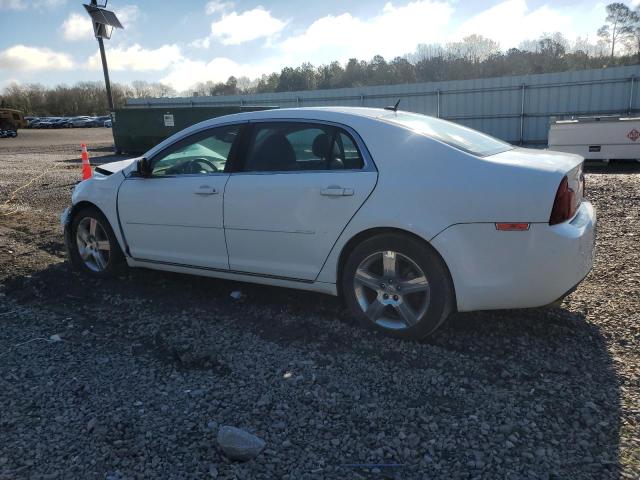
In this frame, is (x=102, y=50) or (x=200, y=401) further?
(x=102, y=50)

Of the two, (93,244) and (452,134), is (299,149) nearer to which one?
Result: (452,134)

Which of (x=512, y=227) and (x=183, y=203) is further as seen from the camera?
(x=183, y=203)

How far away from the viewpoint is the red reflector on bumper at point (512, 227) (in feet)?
10.4

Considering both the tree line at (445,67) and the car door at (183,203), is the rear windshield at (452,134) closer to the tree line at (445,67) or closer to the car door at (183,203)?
the car door at (183,203)

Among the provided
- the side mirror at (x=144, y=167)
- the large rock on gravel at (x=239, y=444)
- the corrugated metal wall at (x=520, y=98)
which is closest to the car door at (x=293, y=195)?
the side mirror at (x=144, y=167)

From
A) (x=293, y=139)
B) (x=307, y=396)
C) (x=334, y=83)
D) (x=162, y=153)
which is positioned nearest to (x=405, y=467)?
(x=307, y=396)

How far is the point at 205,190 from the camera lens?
4.24 meters

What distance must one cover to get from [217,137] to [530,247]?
8.59 ft

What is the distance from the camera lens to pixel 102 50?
2061 cm

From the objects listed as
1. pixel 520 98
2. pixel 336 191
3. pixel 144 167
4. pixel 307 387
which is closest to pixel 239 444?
pixel 307 387

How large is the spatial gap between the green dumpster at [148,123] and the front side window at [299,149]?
1450 cm

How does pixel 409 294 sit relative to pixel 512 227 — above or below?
below

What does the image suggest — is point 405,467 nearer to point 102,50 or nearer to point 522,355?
point 522,355

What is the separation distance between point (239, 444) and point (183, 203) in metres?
2.42
